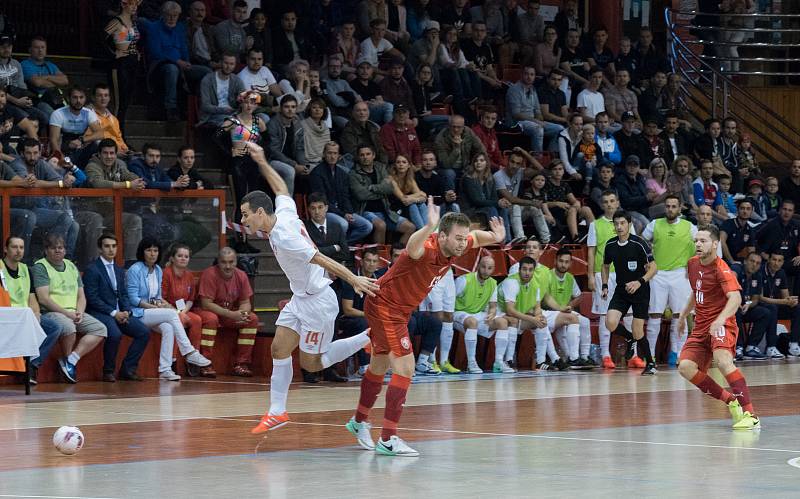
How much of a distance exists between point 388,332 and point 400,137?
11.0 m

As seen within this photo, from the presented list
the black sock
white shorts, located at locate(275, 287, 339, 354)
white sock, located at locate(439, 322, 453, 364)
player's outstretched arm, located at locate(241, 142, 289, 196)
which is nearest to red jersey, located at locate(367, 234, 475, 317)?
white shorts, located at locate(275, 287, 339, 354)

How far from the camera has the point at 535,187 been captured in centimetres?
2097

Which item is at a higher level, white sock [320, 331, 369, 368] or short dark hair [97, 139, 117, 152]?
short dark hair [97, 139, 117, 152]

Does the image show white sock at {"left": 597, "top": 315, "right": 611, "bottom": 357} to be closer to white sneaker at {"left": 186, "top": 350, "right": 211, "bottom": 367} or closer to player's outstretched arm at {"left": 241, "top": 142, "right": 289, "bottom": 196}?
white sneaker at {"left": 186, "top": 350, "right": 211, "bottom": 367}

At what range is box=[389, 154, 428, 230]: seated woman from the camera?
1939 cm

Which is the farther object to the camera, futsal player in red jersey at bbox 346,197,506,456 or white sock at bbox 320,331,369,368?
white sock at bbox 320,331,369,368

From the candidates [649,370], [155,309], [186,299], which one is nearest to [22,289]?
[155,309]

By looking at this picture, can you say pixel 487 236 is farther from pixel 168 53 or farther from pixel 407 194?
pixel 168 53

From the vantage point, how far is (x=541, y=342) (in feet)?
61.7

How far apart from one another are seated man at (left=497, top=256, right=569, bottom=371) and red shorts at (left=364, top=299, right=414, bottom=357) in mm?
8609

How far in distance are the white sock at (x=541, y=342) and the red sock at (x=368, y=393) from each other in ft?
29.3

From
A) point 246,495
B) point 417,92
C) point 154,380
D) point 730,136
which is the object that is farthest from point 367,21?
point 246,495

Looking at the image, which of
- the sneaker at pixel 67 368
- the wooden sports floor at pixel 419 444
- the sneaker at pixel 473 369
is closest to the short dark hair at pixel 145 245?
the sneaker at pixel 67 368

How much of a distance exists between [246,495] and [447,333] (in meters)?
10.3
